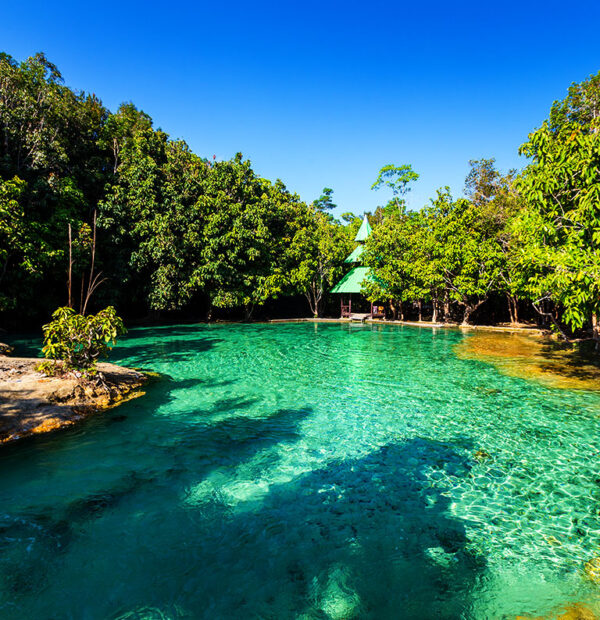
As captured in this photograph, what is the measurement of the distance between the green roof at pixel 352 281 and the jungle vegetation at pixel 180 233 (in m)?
0.67

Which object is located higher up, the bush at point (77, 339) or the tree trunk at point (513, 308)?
the tree trunk at point (513, 308)

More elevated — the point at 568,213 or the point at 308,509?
the point at 568,213

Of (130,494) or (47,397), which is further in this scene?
(47,397)

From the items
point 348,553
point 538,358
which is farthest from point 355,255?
point 348,553

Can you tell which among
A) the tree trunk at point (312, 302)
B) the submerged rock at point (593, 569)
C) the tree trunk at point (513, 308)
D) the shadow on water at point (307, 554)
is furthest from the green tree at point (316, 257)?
the submerged rock at point (593, 569)

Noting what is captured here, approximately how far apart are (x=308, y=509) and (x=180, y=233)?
757 inches

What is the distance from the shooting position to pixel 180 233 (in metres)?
20.5

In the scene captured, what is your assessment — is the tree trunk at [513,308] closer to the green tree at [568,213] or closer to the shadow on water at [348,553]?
the green tree at [568,213]

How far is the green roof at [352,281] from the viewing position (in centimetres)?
2395

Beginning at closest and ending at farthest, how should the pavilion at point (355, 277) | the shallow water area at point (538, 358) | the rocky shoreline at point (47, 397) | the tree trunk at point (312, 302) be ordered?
the rocky shoreline at point (47, 397)
the shallow water area at point (538, 358)
the pavilion at point (355, 277)
the tree trunk at point (312, 302)

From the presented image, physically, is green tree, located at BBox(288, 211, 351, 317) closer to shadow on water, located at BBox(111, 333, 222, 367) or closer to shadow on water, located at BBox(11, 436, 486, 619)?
Answer: shadow on water, located at BBox(111, 333, 222, 367)

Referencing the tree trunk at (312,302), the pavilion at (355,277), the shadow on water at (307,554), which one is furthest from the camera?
the tree trunk at (312,302)

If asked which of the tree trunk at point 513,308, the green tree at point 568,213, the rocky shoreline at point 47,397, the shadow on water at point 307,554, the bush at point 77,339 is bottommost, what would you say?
the shadow on water at point 307,554

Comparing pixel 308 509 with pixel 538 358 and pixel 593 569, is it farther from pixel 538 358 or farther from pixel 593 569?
pixel 538 358
